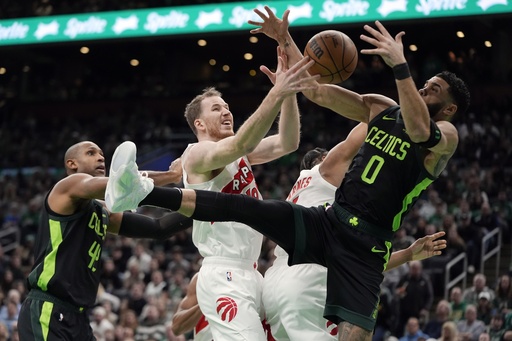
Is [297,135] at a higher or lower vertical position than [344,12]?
lower

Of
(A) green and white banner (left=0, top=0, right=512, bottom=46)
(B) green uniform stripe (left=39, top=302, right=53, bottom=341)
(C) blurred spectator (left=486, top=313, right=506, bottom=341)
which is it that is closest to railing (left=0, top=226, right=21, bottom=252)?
(A) green and white banner (left=0, top=0, right=512, bottom=46)

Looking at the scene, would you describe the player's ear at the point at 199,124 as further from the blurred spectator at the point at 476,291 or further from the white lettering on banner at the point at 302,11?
the white lettering on banner at the point at 302,11

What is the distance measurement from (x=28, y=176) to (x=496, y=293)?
44.4 ft

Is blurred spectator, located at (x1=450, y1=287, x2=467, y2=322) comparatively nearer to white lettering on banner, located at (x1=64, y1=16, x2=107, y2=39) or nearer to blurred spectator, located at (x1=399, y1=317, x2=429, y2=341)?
blurred spectator, located at (x1=399, y1=317, x2=429, y2=341)

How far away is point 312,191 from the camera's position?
21.1 ft

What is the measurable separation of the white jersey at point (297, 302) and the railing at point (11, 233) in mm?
13836

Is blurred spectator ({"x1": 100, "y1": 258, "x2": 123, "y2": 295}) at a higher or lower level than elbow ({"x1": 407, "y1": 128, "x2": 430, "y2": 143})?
lower

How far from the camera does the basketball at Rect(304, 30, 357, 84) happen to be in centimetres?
620

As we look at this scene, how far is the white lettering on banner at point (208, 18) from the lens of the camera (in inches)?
776

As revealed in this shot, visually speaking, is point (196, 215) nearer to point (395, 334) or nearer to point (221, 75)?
point (395, 334)

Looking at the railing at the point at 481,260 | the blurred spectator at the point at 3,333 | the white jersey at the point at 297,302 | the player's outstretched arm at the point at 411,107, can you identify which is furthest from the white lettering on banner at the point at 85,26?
the player's outstretched arm at the point at 411,107

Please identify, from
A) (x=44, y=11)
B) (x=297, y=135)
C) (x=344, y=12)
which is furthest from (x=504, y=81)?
(x=297, y=135)

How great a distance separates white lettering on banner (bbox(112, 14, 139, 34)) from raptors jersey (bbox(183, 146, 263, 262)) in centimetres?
1501

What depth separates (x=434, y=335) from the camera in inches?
474
